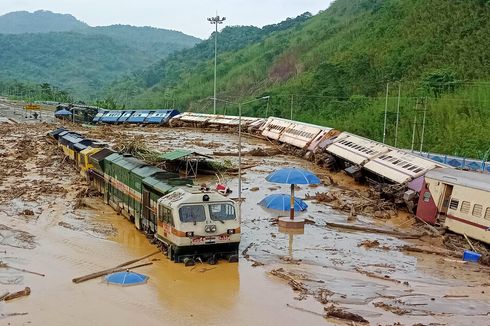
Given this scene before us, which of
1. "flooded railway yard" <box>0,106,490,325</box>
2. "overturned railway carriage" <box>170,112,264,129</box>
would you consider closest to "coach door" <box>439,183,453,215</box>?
"flooded railway yard" <box>0,106,490,325</box>

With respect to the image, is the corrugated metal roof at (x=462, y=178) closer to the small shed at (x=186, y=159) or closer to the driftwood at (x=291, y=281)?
the driftwood at (x=291, y=281)

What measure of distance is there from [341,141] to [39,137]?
3229 cm

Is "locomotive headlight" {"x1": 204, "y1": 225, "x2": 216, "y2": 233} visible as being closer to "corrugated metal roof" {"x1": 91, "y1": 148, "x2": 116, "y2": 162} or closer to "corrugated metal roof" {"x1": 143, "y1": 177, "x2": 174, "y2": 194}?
"corrugated metal roof" {"x1": 143, "y1": 177, "x2": 174, "y2": 194}

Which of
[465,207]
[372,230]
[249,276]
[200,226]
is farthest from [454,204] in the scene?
[200,226]

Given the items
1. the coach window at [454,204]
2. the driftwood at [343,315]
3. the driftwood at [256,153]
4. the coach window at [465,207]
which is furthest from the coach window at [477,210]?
the driftwood at [256,153]

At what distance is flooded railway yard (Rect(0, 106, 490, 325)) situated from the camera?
49.1 feet

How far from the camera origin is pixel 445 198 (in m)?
22.5

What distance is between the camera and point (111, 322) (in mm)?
14406

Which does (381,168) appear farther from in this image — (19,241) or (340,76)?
(340,76)

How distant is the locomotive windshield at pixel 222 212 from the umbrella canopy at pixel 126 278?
292cm

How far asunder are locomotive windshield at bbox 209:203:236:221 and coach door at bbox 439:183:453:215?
9255 mm

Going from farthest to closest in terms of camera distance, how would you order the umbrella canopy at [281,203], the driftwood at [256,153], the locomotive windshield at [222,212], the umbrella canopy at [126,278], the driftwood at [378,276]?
the driftwood at [256,153]
the umbrella canopy at [281,203]
the locomotive windshield at [222,212]
the driftwood at [378,276]
the umbrella canopy at [126,278]

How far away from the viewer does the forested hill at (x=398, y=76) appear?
41156 millimetres

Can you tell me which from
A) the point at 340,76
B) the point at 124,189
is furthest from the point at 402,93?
the point at 124,189
